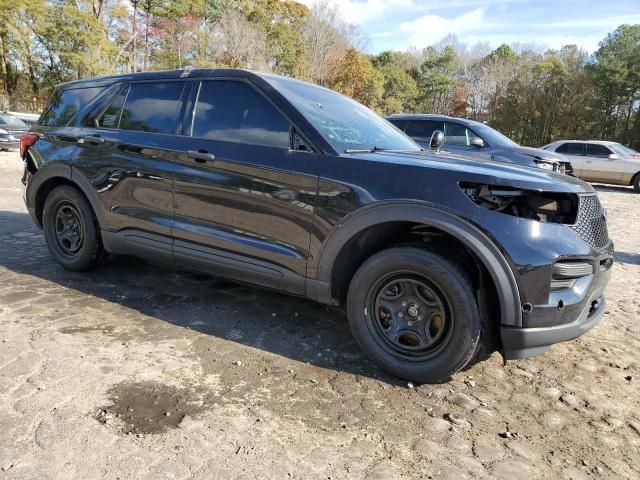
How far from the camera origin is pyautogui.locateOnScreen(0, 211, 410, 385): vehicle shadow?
11.0ft

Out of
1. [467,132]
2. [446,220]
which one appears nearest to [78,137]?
[446,220]

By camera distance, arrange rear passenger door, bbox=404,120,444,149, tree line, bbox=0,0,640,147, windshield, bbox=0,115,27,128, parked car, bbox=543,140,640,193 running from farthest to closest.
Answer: tree line, bbox=0,0,640,147, windshield, bbox=0,115,27,128, parked car, bbox=543,140,640,193, rear passenger door, bbox=404,120,444,149

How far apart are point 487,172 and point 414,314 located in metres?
0.91

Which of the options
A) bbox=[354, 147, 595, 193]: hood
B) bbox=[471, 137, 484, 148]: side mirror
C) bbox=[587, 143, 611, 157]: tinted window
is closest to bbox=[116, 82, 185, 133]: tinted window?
bbox=[354, 147, 595, 193]: hood

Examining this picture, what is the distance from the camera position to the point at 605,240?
3.02 meters

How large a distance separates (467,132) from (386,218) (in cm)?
789

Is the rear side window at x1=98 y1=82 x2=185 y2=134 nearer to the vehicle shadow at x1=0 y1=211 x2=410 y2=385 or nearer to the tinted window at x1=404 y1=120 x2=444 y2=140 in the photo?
the vehicle shadow at x1=0 y1=211 x2=410 y2=385

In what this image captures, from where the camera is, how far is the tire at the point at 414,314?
2756 millimetres

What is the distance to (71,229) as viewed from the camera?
467 cm

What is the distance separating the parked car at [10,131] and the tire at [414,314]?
1830 centimetres

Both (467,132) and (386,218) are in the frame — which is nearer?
→ (386,218)

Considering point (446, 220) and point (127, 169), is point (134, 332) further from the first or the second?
point (446, 220)

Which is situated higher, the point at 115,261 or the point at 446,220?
the point at 446,220

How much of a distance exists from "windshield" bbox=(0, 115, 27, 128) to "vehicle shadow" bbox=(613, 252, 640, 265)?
19.2 m
